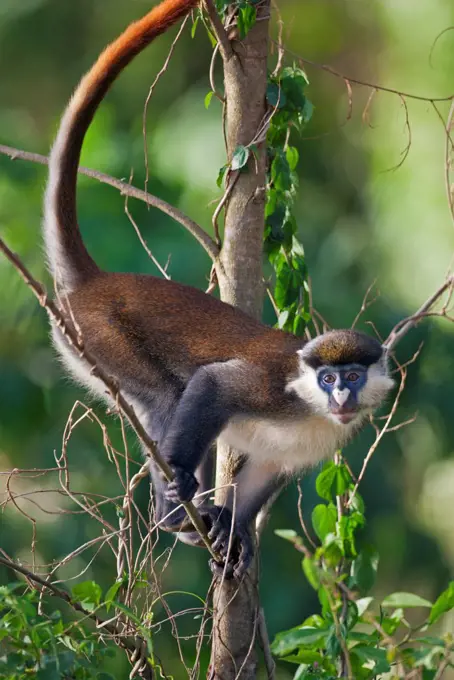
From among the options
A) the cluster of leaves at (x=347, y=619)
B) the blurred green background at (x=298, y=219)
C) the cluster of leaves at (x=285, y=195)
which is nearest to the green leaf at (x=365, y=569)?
the cluster of leaves at (x=347, y=619)

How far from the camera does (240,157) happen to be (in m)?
3.71

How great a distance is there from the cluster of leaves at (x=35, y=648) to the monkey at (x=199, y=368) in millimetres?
1156

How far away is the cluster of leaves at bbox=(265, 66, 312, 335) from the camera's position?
3959 millimetres

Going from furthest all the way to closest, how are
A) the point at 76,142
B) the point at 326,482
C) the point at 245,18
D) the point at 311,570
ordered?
1. the point at 76,142
2. the point at 245,18
3. the point at 326,482
4. the point at 311,570

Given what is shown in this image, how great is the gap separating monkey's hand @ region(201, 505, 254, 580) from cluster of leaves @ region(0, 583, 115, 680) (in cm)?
112

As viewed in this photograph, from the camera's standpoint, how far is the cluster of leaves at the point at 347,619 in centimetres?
239

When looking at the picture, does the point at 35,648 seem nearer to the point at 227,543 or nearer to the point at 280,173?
the point at 227,543

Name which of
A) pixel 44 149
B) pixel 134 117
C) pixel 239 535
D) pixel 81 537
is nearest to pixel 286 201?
pixel 239 535

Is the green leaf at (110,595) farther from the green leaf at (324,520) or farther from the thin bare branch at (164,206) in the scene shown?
the thin bare branch at (164,206)

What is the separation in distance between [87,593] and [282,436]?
1.35 m

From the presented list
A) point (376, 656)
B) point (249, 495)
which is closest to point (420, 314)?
point (249, 495)

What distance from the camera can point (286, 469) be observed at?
4039mm

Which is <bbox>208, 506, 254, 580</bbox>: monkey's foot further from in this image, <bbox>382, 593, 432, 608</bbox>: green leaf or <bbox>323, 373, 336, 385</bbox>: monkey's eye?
<bbox>382, 593, 432, 608</bbox>: green leaf

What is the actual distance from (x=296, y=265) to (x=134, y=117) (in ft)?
21.6
